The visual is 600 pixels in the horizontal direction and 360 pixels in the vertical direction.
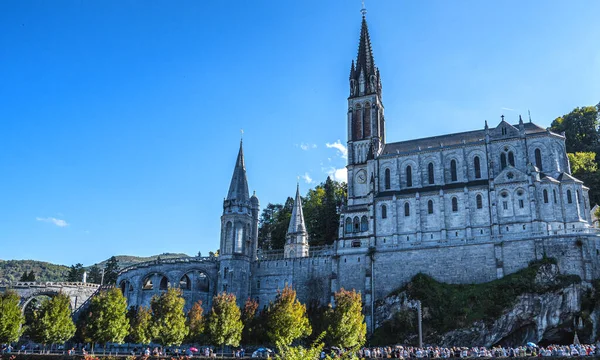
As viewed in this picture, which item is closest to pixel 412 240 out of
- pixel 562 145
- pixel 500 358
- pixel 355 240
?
pixel 355 240

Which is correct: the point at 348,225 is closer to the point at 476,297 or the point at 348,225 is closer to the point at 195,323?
the point at 476,297

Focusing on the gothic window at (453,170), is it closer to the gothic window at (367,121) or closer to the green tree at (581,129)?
the gothic window at (367,121)

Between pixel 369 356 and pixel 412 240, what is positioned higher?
pixel 412 240

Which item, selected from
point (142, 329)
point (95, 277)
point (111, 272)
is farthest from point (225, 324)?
point (95, 277)

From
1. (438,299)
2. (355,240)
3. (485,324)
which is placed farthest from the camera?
(355,240)

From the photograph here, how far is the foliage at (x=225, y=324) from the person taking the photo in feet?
159

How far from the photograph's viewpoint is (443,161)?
64.6m

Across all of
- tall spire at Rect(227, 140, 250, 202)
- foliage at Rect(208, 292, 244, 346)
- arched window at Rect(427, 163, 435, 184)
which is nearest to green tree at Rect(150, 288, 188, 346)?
foliage at Rect(208, 292, 244, 346)

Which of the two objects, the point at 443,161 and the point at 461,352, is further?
the point at 443,161

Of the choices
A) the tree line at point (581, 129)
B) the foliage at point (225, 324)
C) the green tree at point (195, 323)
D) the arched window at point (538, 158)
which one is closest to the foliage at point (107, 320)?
the green tree at point (195, 323)

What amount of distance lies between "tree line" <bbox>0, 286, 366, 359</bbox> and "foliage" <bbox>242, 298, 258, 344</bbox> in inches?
3.9

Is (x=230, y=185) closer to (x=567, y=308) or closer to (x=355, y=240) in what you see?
(x=355, y=240)

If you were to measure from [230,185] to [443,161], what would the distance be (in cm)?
2471

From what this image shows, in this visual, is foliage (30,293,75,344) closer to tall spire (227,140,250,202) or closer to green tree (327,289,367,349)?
tall spire (227,140,250,202)
